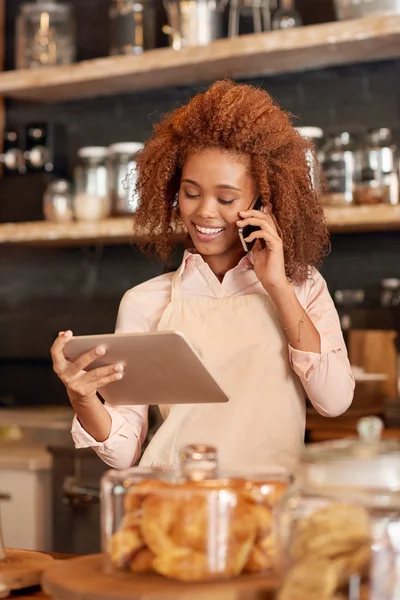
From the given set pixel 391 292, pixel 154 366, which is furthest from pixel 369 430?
pixel 391 292

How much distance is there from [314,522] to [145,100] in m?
2.85

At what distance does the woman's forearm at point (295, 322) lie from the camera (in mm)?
1694

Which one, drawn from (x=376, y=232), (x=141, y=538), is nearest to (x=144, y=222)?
(x=141, y=538)

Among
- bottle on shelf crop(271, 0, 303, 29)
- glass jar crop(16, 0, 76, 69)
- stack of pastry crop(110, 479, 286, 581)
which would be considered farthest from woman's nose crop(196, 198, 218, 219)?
glass jar crop(16, 0, 76, 69)

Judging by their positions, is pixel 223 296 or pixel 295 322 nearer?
pixel 295 322

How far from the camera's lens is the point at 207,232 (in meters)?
1.76

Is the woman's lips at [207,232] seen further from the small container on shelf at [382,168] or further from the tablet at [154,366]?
the small container on shelf at [382,168]

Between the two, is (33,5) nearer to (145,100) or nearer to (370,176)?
(145,100)

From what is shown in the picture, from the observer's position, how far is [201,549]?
1015 mm

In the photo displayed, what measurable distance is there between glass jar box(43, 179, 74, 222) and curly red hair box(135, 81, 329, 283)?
152 centimetres

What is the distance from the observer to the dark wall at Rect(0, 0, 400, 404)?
10.5 ft

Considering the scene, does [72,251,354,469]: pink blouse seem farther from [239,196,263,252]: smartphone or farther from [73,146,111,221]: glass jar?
[73,146,111,221]: glass jar

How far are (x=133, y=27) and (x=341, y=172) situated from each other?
37.4 inches

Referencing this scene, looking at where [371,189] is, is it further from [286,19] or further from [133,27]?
[133,27]
